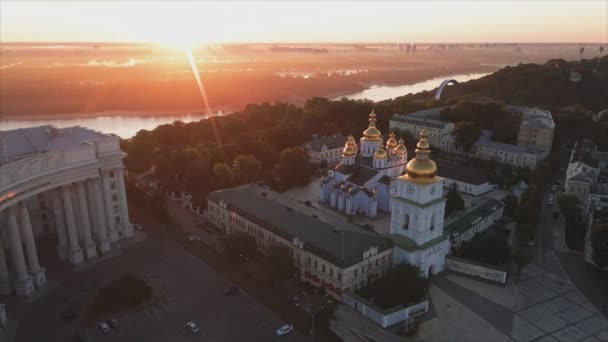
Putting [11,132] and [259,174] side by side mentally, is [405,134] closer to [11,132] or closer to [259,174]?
[259,174]

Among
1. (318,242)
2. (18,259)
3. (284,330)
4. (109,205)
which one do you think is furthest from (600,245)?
(18,259)

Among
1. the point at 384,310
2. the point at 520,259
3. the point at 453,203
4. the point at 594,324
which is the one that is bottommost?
the point at 594,324

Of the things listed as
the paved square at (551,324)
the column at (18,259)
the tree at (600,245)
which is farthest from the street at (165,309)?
the tree at (600,245)

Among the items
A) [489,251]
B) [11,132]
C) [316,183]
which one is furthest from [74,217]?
[489,251]

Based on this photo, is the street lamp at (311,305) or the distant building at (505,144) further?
the distant building at (505,144)

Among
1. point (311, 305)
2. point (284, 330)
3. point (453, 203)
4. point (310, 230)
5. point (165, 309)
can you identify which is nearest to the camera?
point (284, 330)

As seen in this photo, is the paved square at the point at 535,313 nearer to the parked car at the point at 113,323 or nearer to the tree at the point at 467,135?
the parked car at the point at 113,323

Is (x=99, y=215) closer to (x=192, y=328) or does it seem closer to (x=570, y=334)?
(x=192, y=328)
